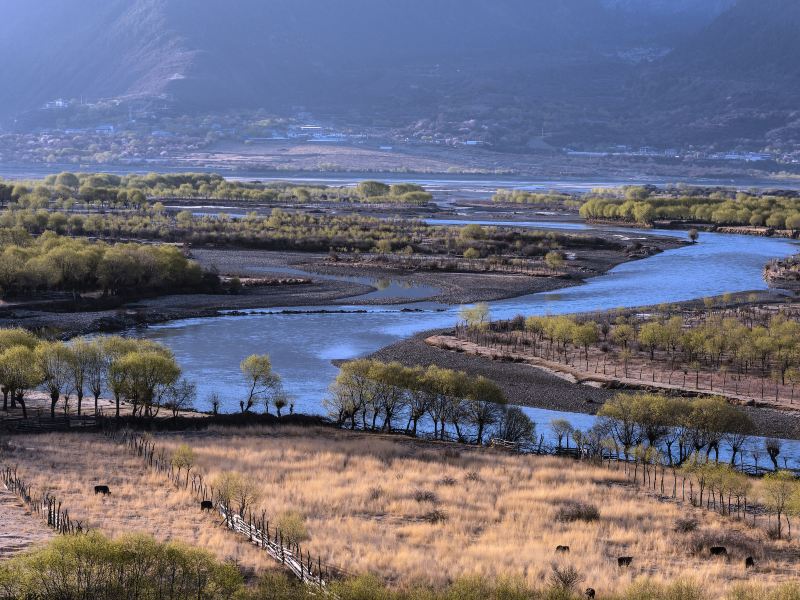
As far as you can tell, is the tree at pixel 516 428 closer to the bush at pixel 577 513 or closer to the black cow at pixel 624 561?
the bush at pixel 577 513

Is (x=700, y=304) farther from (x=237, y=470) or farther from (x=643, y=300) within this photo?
(x=237, y=470)

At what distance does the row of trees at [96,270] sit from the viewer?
72375mm

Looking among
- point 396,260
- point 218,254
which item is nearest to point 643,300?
point 396,260

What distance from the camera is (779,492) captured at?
106 feet

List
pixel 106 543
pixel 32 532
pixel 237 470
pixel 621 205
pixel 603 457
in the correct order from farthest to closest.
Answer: pixel 621 205, pixel 603 457, pixel 237 470, pixel 32 532, pixel 106 543

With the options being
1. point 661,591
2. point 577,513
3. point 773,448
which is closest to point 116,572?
point 661,591

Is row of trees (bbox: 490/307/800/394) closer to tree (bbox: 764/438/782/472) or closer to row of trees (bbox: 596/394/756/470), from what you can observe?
tree (bbox: 764/438/782/472)

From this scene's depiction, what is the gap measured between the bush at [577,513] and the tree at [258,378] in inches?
671

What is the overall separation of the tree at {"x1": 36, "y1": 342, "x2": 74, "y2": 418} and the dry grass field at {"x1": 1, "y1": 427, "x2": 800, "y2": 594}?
503cm

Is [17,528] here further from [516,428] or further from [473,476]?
[516,428]

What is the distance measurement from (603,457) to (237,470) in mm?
13635

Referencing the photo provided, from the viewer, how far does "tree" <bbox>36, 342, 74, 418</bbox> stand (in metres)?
44.1

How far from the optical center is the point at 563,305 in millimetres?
74562

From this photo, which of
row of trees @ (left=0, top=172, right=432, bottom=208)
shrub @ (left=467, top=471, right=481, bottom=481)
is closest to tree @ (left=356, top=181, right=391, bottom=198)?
row of trees @ (left=0, top=172, right=432, bottom=208)
